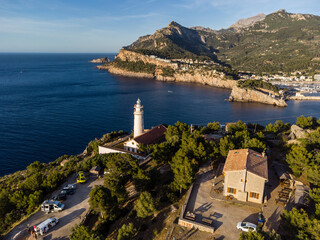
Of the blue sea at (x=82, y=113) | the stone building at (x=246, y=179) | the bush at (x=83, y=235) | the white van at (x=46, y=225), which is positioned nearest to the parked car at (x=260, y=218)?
the stone building at (x=246, y=179)

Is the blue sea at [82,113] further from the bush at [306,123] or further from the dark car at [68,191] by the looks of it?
the bush at [306,123]

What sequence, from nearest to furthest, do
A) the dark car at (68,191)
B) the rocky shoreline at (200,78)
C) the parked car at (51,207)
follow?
the parked car at (51,207), the dark car at (68,191), the rocky shoreline at (200,78)

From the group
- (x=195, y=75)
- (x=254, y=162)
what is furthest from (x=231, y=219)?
(x=195, y=75)

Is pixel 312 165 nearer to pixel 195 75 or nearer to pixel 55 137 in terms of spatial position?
pixel 55 137

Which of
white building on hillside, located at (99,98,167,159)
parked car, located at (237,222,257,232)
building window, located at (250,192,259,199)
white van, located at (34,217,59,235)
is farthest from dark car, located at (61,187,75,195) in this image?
building window, located at (250,192,259,199)

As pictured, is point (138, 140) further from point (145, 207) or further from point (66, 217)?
point (145, 207)

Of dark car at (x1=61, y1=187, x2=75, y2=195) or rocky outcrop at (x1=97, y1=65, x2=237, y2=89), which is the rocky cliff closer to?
rocky outcrop at (x1=97, y1=65, x2=237, y2=89)

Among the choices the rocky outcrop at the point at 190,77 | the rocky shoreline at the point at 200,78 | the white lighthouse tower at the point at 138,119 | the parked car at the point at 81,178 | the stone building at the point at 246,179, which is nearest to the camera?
the stone building at the point at 246,179
